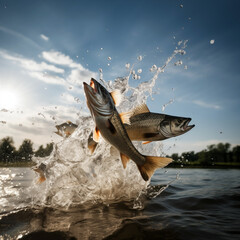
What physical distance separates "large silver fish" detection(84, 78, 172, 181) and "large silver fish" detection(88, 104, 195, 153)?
64cm

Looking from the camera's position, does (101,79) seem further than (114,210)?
Yes

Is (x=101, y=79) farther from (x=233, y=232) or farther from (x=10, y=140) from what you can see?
(x=10, y=140)

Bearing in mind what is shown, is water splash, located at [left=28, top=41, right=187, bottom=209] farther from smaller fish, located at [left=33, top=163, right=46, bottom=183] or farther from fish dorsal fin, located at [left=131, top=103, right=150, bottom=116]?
fish dorsal fin, located at [left=131, top=103, right=150, bottom=116]

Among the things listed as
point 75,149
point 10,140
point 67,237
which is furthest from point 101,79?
point 10,140

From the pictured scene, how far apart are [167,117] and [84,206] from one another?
267 centimetres

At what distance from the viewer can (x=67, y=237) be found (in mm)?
2494

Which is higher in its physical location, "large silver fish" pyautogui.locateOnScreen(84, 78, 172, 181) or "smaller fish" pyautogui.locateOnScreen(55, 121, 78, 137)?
"smaller fish" pyautogui.locateOnScreen(55, 121, 78, 137)

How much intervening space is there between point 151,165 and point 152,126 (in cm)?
93

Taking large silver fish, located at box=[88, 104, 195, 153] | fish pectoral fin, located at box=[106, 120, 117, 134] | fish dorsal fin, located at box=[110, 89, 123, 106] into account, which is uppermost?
fish dorsal fin, located at box=[110, 89, 123, 106]

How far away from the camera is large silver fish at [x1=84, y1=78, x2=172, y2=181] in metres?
2.50

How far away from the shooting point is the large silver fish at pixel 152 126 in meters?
3.59

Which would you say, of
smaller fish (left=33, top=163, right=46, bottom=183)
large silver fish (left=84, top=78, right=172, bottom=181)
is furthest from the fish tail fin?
smaller fish (left=33, top=163, right=46, bottom=183)

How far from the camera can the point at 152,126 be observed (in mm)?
3674

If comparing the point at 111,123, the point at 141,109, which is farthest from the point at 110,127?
the point at 141,109
